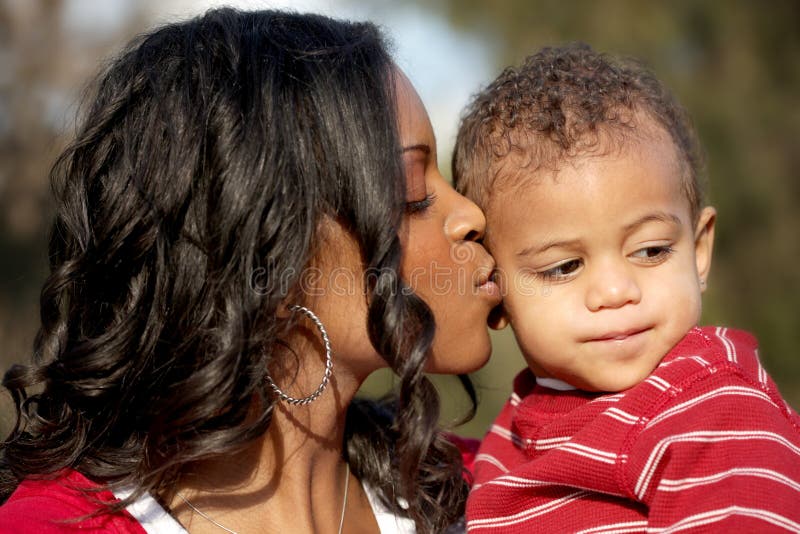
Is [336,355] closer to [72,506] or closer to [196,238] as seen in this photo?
[196,238]

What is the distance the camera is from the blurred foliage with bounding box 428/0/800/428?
5.43 m

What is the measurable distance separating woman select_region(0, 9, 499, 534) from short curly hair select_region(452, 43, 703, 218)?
149mm

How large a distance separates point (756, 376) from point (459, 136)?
38.4 inches

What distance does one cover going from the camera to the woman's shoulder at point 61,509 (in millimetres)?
1632

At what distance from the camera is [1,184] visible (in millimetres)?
4352

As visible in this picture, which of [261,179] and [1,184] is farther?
[1,184]

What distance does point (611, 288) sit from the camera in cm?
182

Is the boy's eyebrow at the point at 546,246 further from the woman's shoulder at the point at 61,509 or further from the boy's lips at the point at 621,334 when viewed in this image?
the woman's shoulder at the point at 61,509

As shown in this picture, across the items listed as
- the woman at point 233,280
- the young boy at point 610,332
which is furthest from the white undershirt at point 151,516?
the young boy at point 610,332

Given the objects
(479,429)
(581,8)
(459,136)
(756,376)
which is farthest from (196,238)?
(581,8)

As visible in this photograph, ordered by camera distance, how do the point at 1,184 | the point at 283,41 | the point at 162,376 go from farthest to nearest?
the point at 1,184 < the point at 283,41 < the point at 162,376

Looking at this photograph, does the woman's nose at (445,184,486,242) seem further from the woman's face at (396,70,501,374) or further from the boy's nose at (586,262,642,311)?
the boy's nose at (586,262,642,311)

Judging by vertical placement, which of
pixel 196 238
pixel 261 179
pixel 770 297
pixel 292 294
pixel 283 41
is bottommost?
pixel 770 297

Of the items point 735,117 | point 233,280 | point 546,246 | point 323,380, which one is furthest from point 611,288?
point 735,117
